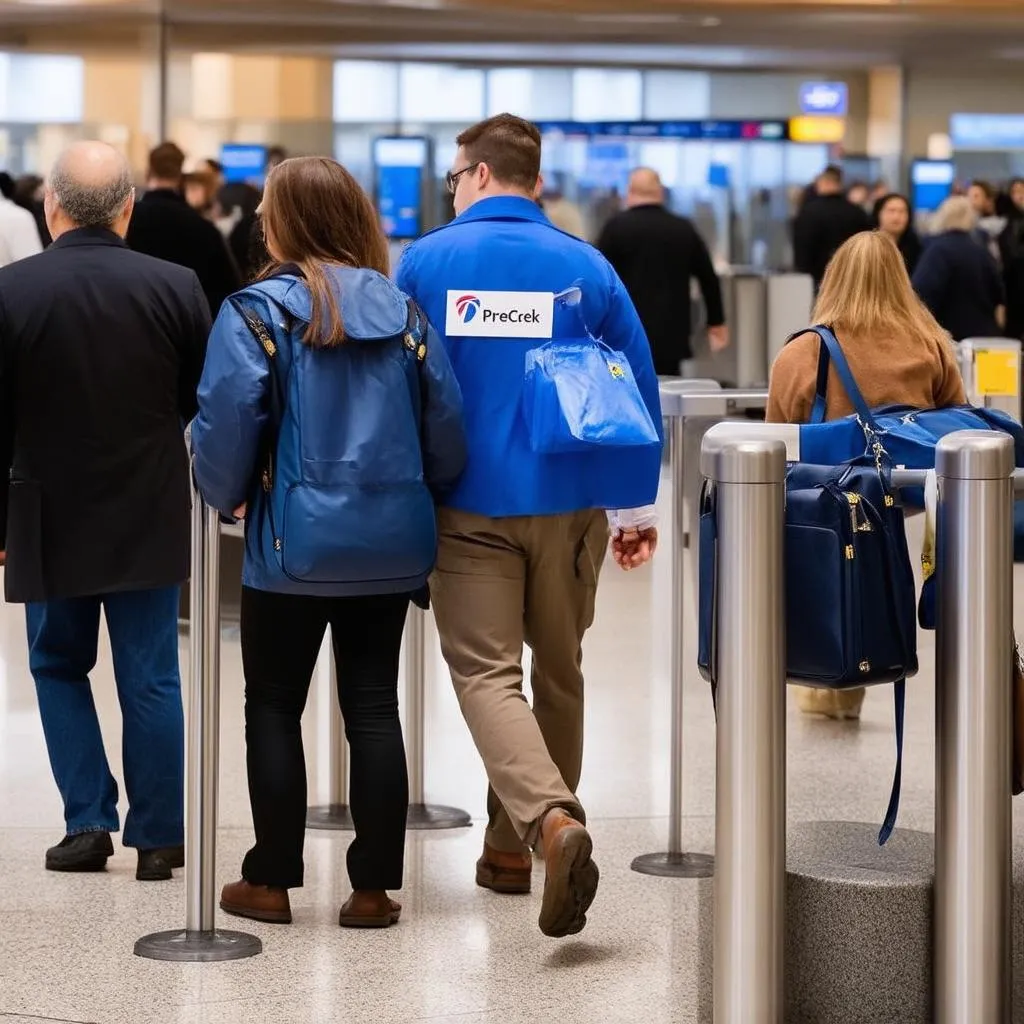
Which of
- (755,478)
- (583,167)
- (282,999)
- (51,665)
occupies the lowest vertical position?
(282,999)

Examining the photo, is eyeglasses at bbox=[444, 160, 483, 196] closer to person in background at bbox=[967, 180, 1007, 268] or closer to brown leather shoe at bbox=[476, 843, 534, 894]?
brown leather shoe at bbox=[476, 843, 534, 894]

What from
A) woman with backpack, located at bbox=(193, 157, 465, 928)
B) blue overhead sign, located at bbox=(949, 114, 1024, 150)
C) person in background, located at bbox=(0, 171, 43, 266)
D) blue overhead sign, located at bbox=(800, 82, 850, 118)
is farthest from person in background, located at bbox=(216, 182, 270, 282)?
blue overhead sign, located at bbox=(949, 114, 1024, 150)

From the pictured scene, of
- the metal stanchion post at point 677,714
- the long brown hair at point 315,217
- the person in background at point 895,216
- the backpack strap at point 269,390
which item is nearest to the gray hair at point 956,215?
the person in background at point 895,216

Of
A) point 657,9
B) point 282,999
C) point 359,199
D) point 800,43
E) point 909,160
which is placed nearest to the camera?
point 282,999

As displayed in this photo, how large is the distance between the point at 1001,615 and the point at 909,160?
19.8 m

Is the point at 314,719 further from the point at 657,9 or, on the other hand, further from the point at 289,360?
the point at 657,9

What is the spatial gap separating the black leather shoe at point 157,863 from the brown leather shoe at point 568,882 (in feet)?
3.40

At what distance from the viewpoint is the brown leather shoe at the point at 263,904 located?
3.67m

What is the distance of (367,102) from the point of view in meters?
19.8

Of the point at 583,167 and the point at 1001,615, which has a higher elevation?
the point at 583,167

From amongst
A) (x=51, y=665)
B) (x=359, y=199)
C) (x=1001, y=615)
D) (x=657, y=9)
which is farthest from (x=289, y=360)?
(x=657, y=9)

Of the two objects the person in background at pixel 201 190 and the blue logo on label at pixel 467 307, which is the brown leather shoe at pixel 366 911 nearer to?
the blue logo on label at pixel 467 307

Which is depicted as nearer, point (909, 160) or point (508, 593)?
point (508, 593)

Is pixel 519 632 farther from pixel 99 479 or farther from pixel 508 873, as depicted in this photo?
pixel 99 479
